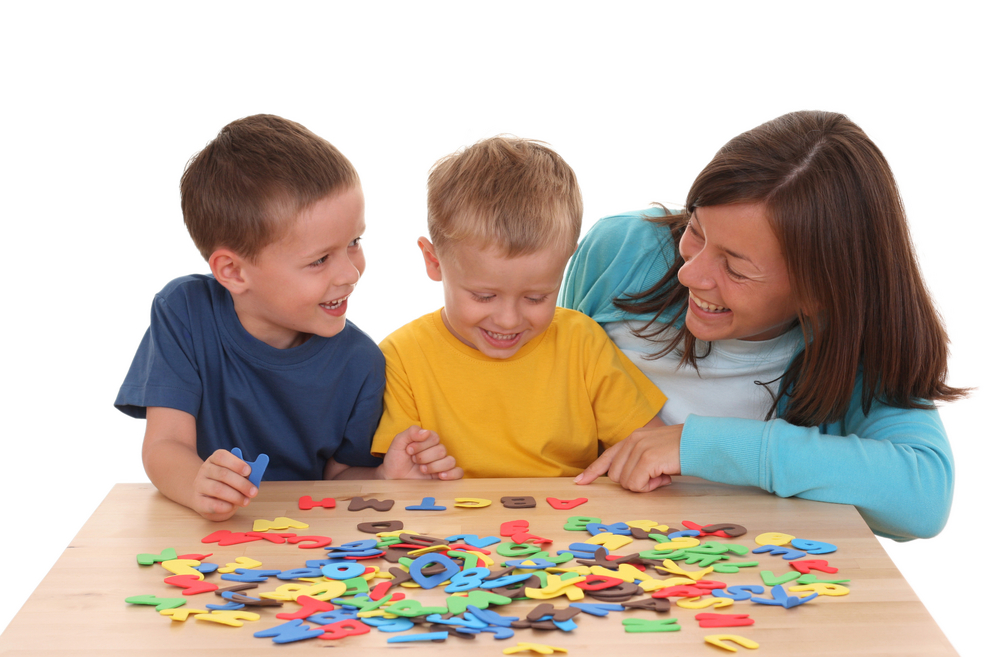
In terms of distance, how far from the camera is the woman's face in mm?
1378

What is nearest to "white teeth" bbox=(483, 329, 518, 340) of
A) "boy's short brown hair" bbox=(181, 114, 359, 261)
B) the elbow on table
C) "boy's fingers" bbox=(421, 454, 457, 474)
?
"boy's fingers" bbox=(421, 454, 457, 474)

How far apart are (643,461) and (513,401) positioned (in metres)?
0.34

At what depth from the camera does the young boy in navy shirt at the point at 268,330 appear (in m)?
1.40

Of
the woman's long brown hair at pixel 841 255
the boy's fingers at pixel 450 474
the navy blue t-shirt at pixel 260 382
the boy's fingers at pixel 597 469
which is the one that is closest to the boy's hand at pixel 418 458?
the boy's fingers at pixel 450 474

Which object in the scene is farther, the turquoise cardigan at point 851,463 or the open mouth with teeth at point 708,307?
the open mouth with teeth at point 708,307

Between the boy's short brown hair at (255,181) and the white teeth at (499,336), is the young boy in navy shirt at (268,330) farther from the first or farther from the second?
the white teeth at (499,336)

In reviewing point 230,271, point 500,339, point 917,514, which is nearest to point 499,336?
point 500,339

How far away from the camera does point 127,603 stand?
95 centimetres

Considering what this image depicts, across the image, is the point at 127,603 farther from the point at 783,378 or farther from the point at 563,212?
the point at 783,378

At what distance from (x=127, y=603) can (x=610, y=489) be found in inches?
27.1

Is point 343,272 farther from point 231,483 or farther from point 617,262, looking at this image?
point 617,262

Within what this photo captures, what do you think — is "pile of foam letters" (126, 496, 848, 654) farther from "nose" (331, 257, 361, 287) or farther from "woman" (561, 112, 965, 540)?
"nose" (331, 257, 361, 287)

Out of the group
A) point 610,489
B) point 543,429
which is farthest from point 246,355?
point 610,489

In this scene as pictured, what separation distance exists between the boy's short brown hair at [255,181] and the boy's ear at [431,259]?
160 millimetres
